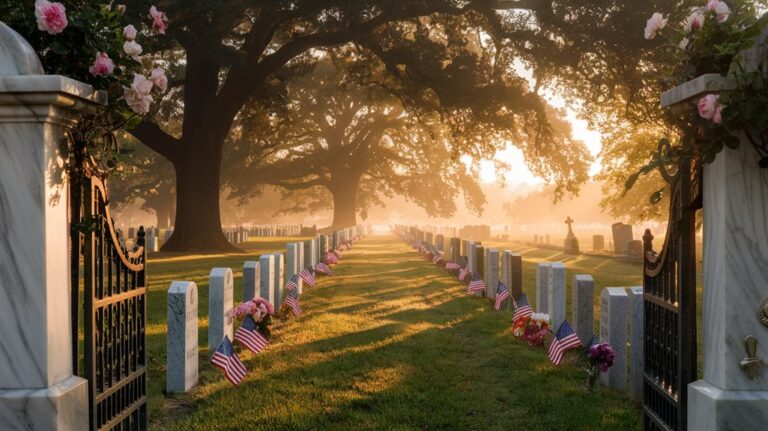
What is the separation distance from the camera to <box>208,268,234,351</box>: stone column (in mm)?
8773

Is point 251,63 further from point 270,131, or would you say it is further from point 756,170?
point 756,170

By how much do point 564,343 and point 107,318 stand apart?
543 cm

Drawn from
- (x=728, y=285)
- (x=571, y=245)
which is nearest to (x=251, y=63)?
(x=571, y=245)

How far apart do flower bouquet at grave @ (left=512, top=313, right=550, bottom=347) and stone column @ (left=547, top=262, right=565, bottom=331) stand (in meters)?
0.35

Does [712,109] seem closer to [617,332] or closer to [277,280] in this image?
[617,332]

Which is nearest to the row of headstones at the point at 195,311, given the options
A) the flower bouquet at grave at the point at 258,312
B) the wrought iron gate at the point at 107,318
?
the flower bouquet at grave at the point at 258,312

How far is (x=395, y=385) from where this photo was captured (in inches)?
297

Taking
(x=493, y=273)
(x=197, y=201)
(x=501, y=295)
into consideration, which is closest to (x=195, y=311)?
(x=501, y=295)

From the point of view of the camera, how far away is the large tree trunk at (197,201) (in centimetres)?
2712

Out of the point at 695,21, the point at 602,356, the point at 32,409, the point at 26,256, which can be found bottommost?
the point at 602,356

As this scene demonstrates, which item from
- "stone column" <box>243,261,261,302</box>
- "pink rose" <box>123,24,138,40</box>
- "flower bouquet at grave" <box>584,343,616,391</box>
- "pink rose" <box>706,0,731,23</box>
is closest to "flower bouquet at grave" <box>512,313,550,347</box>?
"flower bouquet at grave" <box>584,343,616,391</box>

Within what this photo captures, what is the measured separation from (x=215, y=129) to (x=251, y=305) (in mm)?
19143

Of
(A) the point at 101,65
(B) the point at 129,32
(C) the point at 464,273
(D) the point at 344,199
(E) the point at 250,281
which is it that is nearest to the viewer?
(A) the point at 101,65

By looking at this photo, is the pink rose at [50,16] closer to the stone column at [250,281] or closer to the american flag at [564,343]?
the american flag at [564,343]
